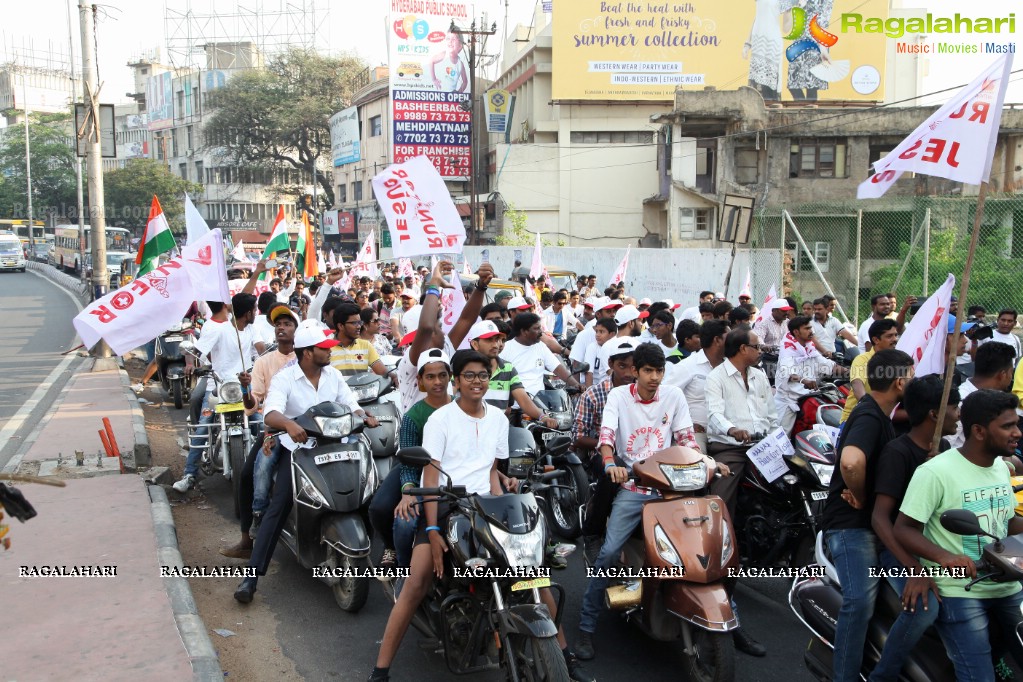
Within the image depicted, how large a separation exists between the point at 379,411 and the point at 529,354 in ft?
4.54

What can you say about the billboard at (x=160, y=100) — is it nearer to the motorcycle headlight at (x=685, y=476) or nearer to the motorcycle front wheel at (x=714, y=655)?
the motorcycle headlight at (x=685, y=476)

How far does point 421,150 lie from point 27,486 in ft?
143

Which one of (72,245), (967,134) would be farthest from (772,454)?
(72,245)

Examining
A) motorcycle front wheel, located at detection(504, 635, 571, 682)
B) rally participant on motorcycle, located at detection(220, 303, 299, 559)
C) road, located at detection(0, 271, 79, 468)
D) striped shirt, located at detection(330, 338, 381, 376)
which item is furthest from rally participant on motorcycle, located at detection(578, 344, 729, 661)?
road, located at detection(0, 271, 79, 468)

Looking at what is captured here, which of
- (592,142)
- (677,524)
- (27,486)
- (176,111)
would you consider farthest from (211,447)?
(176,111)

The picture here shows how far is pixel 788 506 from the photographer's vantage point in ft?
19.5

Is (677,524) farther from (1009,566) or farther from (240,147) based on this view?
(240,147)

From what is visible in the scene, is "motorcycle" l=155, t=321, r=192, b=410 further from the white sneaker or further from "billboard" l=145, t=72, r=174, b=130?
"billboard" l=145, t=72, r=174, b=130

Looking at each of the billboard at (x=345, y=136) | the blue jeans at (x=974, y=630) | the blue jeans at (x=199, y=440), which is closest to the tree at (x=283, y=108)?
the billboard at (x=345, y=136)

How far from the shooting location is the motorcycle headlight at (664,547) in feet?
14.9

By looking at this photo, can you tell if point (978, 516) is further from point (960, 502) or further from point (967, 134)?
point (967, 134)

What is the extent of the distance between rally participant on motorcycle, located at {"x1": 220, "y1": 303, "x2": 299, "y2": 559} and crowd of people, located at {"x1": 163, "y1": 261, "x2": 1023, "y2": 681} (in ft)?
0.05

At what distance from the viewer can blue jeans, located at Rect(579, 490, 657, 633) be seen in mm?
5031

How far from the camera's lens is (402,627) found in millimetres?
4555
